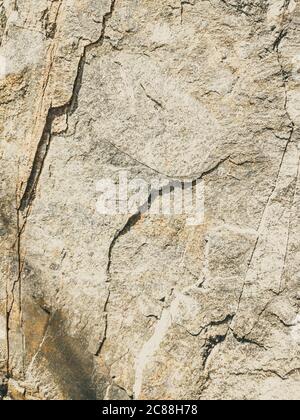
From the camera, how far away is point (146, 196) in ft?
5.75

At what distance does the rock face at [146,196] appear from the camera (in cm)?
170

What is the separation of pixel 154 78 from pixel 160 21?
0.15 metres

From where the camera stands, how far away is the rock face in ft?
5.57

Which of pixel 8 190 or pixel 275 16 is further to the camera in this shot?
pixel 8 190

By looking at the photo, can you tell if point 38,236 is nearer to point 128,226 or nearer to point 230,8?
point 128,226

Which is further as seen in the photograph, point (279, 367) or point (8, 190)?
point (8, 190)

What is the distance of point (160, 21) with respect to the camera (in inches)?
68.2

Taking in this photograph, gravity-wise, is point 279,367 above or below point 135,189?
below

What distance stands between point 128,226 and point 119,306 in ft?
0.73

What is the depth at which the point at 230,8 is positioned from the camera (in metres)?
1.70
